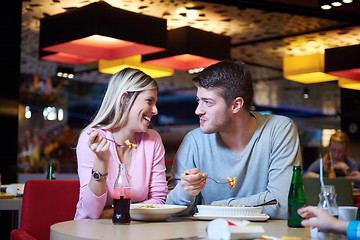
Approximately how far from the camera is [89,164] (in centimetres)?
232

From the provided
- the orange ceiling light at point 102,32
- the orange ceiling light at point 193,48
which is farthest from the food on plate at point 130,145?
the orange ceiling light at point 193,48

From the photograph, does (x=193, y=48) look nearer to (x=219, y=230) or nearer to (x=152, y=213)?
(x=152, y=213)

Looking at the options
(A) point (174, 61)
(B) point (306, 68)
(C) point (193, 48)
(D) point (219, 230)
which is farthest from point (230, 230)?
(B) point (306, 68)

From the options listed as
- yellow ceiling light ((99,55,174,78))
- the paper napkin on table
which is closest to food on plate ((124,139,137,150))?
the paper napkin on table

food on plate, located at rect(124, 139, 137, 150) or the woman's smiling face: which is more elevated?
the woman's smiling face

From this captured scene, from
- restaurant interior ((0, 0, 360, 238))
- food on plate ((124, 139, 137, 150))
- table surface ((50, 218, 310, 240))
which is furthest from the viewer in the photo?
restaurant interior ((0, 0, 360, 238))

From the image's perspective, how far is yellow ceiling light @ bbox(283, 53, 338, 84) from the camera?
874 centimetres

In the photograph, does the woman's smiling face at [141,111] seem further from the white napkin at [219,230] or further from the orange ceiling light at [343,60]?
the orange ceiling light at [343,60]

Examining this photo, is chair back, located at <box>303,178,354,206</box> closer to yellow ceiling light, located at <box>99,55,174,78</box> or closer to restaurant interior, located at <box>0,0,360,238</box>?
restaurant interior, located at <box>0,0,360,238</box>

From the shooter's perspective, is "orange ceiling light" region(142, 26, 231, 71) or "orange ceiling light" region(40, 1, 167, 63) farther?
"orange ceiling light" region(142, 26, 231, 71)

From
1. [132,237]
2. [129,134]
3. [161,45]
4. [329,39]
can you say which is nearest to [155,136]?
[129,134]

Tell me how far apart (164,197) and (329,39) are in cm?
694

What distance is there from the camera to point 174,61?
7684 mm

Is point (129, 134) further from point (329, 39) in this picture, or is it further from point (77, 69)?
point (77, 69)
